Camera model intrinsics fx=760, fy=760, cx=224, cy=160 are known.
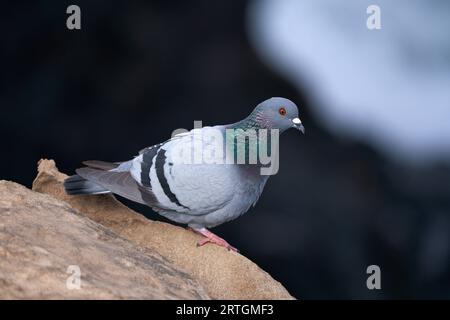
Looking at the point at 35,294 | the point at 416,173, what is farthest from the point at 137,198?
the point at 416,173

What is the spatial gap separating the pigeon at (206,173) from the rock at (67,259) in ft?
0.91

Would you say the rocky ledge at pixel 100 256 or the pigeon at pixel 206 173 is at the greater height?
the pigeon at pixel 206 173

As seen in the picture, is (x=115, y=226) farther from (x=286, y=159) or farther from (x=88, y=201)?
(x=286, y=159)

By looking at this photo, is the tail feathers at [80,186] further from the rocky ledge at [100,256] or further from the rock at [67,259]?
the rock at [67,259]

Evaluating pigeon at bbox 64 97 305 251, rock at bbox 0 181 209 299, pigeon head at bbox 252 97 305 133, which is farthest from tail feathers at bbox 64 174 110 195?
pigeon head at bbox 252 97 305 133

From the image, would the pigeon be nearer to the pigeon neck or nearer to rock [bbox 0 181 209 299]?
the pigeon neck

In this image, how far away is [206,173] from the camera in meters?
3.74

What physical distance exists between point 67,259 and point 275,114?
1.26 meters

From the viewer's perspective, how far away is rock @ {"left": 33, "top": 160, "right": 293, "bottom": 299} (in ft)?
12.1

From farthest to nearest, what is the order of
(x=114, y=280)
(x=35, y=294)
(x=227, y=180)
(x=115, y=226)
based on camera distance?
1. (x=115, y=226)
2. (x=227, y=180)
3. (x=114, y=280)
4. (x=35, y=294)

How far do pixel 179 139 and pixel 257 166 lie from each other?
422 mm

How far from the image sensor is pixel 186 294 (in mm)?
3240

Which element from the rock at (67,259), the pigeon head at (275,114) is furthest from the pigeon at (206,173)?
the rock at (67,259)

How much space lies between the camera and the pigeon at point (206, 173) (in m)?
3.75
